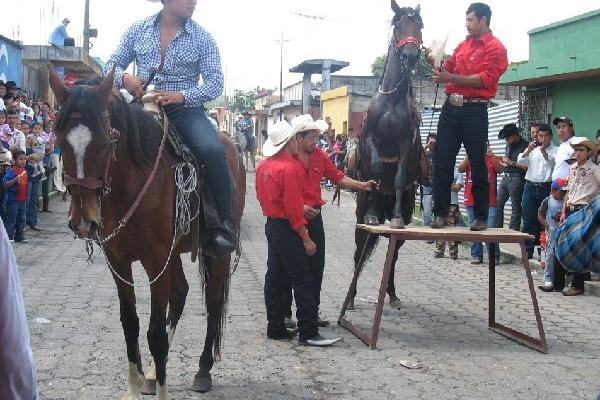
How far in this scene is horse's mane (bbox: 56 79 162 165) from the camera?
466 cm

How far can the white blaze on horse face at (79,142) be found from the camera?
15.2 ft

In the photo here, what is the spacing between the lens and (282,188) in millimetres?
7348

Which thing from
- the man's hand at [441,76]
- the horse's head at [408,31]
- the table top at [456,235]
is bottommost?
the table top at [456,235]

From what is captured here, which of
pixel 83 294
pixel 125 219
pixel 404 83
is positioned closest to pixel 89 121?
pixel 125 219

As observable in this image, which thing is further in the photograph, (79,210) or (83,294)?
(83,294)

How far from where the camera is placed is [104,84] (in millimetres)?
4785

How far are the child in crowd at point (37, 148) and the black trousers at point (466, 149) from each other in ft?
29.6

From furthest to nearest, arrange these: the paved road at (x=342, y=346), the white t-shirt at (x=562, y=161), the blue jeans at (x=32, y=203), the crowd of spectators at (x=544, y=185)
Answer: the blue jeans at (x=32, y=203)
the white t-shirt at (x=562, y=161)
the crowd of spectators at (x=544, y=185)
the paved road at (x=342, y=346)

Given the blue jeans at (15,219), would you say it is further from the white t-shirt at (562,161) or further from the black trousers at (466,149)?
the white t-shirt at (562,161)

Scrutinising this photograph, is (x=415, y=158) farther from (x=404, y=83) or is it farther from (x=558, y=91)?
(x=558, y=91)

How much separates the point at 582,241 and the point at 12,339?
2.52 m

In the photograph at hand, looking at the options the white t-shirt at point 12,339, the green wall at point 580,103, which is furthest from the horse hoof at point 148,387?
Result: the green wall at point 580,103

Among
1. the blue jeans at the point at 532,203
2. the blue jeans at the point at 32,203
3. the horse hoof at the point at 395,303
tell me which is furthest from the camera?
the blue jeans at the point at 32,203

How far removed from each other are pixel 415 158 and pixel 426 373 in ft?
9.45
